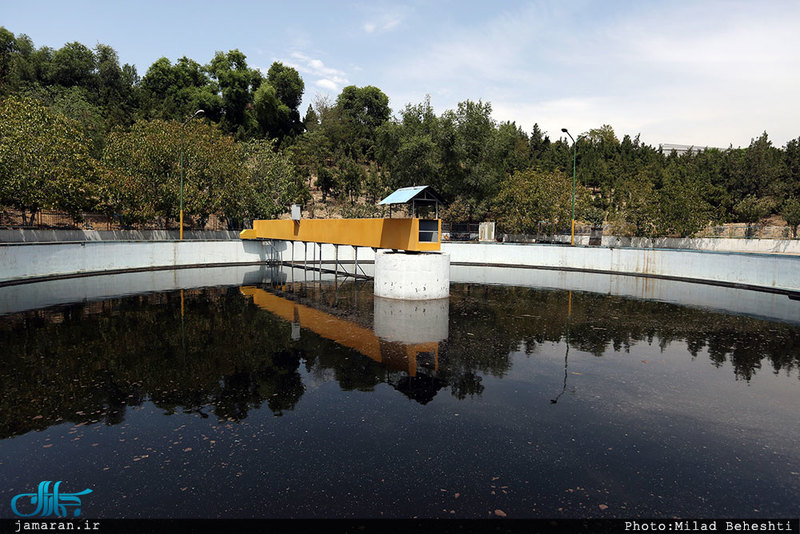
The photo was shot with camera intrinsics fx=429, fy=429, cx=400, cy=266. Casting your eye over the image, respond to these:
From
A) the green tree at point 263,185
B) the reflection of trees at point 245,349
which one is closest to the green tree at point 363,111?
the green tree at point 263,185

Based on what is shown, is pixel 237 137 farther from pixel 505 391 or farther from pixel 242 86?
pixel 505 391

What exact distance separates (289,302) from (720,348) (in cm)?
1768

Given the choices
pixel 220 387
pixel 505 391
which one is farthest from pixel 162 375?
pixel 505 391

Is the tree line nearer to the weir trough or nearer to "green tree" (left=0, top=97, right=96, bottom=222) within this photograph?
"green tree" (left=0, top=97, right=96, bottom=222)

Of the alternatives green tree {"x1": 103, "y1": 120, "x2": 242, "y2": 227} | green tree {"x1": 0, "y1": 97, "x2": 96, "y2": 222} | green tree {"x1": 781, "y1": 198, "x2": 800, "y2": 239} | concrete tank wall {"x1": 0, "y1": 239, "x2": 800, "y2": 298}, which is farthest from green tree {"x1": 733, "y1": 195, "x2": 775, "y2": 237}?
green tree {"x1": 0, "y1": 97, "x2": 96, "y2": 222}

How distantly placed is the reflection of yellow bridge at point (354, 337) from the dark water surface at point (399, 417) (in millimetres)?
109

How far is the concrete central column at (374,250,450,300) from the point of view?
71.1 ft

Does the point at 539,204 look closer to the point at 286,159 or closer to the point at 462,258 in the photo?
the point at 462,258

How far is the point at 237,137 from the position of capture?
76812 mm

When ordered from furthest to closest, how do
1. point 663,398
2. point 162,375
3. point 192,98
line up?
1. point 192,98
2. point 162,375
3. point 663,398

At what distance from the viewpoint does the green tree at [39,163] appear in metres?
28.0

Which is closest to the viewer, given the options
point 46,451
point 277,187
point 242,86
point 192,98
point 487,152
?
point 46,451

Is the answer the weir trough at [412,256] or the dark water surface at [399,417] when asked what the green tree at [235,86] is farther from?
the dark water surface at [399,417]

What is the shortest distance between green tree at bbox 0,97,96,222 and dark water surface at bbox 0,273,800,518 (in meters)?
16.6
